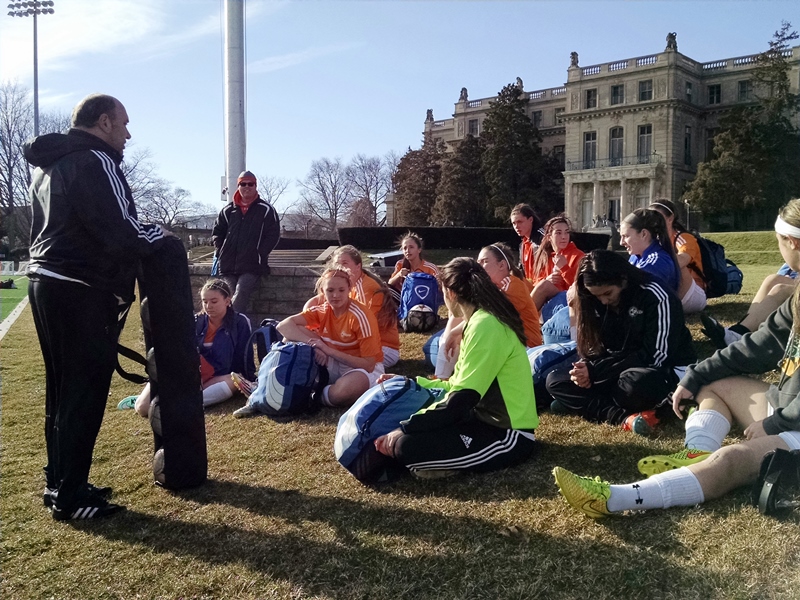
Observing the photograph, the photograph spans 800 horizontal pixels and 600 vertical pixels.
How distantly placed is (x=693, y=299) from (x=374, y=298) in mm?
3117

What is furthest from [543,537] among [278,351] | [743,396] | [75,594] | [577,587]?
[278,351]

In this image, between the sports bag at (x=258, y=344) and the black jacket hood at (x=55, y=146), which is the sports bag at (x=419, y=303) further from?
the black jacket hood at (x=55, y=146)

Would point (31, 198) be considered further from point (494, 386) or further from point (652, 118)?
point (652, 118)

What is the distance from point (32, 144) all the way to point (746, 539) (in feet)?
12.7

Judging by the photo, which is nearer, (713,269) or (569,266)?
(713,269)

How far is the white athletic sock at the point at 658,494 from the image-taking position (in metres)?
3.04

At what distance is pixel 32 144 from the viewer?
11.8ft

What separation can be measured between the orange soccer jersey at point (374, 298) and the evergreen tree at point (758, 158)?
141ft

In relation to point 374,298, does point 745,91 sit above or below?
above

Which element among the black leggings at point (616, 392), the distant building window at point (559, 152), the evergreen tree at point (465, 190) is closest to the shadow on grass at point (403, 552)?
the black leggings at point (616, 392)

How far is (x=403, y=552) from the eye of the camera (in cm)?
304

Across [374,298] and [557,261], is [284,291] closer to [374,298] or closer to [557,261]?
[374,298]

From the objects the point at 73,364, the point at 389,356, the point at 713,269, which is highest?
the point at 713,269

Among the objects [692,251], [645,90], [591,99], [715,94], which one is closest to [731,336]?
[692,251]
